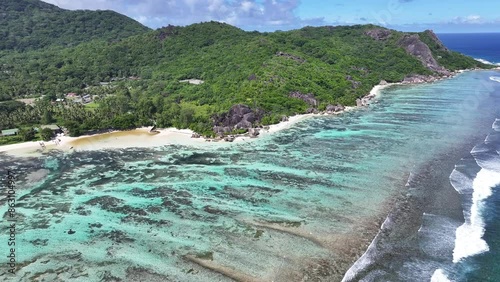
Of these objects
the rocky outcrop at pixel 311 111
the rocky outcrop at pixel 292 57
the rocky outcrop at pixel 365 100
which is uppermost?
the rocky outcrop at pixel 292 57

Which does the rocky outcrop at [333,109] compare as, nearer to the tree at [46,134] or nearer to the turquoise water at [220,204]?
the turquoise water at [220,204]

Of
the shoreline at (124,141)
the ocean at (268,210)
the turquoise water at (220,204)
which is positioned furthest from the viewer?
the shoreline at (124,141)

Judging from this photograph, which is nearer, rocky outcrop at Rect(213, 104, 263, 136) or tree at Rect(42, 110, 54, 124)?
rocky outcrop at Rect(213, 104, 263, 136)

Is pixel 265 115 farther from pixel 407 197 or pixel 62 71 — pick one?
pixel 62 71

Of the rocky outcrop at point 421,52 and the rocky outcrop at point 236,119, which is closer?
the rocky outcrop at point 236,119

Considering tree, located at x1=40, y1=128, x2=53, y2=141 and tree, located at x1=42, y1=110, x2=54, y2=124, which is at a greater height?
tree, located at x1=42, y1=110, x2=54, y2=124

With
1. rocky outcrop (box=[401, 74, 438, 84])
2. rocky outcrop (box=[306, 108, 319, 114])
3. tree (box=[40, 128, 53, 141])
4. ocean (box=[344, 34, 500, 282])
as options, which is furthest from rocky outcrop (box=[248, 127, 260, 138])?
rocky outcrop (box=[401, 74, 438, 84])

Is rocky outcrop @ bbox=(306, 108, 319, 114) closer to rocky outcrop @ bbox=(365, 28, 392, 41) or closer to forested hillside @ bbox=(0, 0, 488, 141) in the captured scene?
forested hillside @ bbox=(0, 0, 488, 141)

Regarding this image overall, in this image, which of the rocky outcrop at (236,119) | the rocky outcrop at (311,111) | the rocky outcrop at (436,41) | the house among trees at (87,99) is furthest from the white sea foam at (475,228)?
the rocky outcrop at (436,41)
